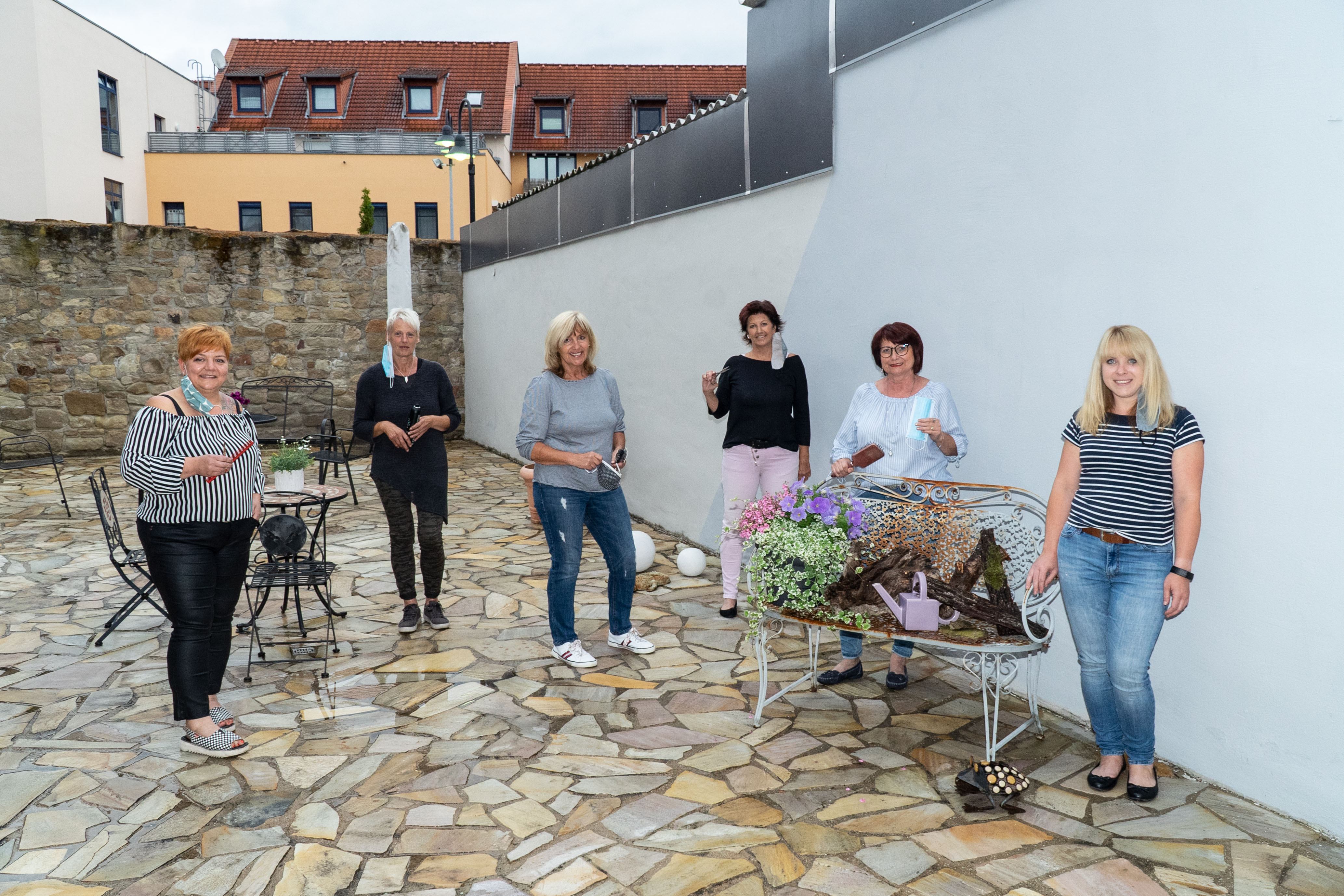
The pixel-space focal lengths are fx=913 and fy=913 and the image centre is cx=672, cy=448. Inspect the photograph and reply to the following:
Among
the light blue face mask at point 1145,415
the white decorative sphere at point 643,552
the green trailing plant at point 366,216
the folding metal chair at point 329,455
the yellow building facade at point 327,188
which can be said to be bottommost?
the white decorative sphere at point 643,552

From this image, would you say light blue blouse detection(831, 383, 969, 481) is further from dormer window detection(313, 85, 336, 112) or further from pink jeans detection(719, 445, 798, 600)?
dormer window detection(313, 85, 336, 112)

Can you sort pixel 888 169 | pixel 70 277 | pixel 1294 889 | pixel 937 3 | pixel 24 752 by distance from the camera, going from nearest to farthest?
pixel 1294 889 < pixel 24 752 < pixel 937 3 < pixel 888 169 < pixel 70 277

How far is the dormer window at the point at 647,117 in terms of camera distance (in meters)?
28.0

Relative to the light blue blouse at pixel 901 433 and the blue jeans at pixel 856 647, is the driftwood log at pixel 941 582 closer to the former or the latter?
the light blue blouse at pixel 901 433

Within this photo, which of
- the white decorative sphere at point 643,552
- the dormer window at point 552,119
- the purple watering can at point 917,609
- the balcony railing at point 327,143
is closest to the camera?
the purple watering can at point 917,609

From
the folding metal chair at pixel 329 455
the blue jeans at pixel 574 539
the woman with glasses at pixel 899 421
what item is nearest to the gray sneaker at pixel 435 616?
the blue jeans at pixel 574 539

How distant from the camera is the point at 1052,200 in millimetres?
3768

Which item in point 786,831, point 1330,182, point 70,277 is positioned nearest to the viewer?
point 1330,182

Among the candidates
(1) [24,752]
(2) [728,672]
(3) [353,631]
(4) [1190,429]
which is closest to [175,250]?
(3) [353,631]

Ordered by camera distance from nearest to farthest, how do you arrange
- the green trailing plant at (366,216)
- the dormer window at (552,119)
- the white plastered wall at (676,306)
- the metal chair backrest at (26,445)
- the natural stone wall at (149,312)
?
the white plastered wall at (676,306)
the metal chair backrest at (26,445)
the natural stone wall at (149,312)
the green trailing plant at (366,216)
the dormer window at (552,119)

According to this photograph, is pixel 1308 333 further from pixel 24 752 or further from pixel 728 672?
pixel 24 752

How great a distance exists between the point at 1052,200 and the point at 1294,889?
8.43 ft

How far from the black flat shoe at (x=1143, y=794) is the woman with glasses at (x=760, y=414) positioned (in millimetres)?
2246

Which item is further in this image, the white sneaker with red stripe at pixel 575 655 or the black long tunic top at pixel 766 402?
the black long tunic top at pixel 766 402
